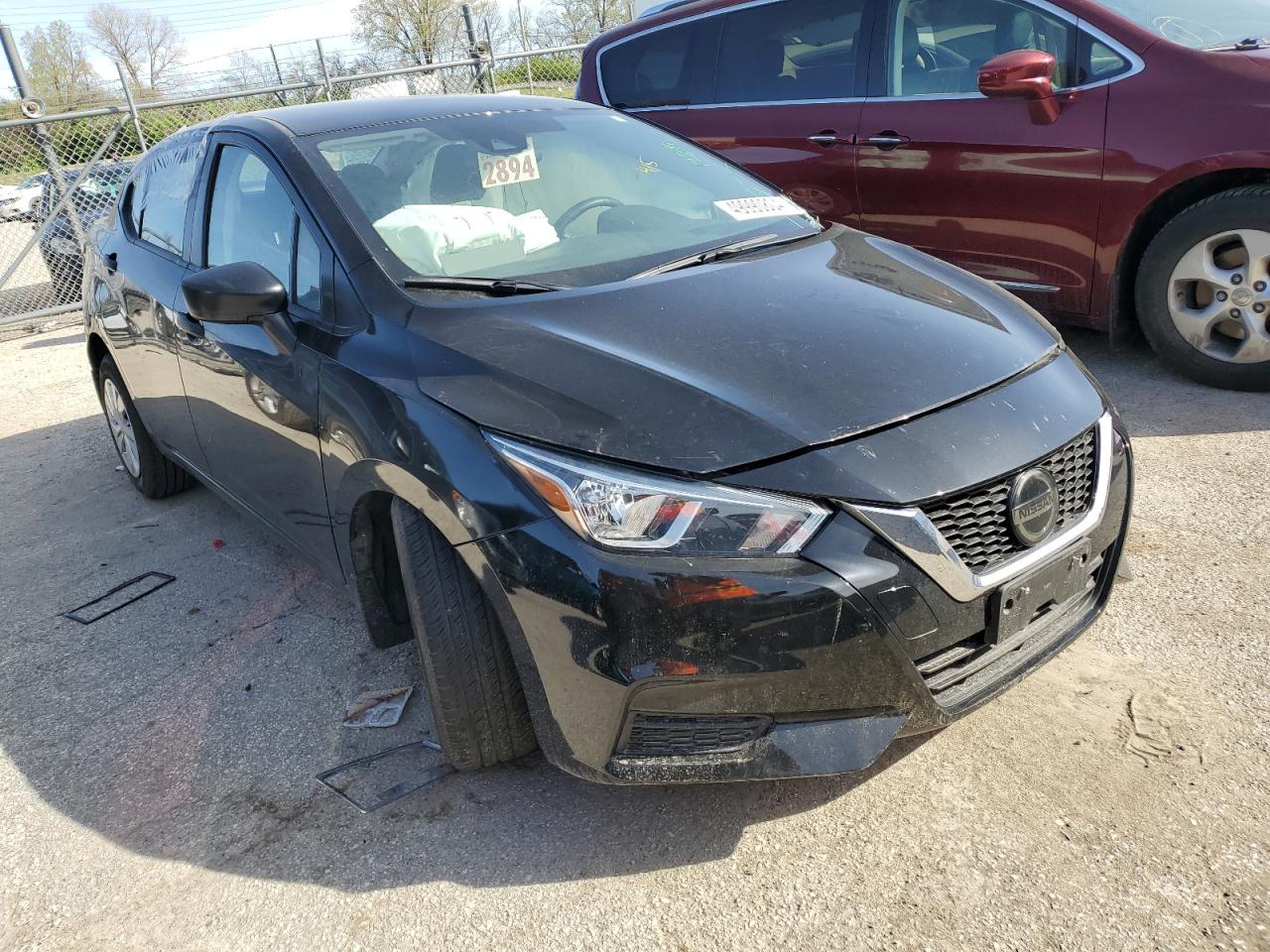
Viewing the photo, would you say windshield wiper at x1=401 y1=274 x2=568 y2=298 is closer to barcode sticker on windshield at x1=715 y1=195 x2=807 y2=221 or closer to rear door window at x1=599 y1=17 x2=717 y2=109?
barcode sticker on windshield at x1=715 y1=195 x2=807 y2=221

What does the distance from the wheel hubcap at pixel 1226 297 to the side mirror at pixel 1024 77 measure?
2.80 ft

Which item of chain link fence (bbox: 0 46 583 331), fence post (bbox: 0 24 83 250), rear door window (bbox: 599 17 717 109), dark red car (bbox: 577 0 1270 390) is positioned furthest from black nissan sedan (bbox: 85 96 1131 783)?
fence post (bbox: 0 24 83 250)

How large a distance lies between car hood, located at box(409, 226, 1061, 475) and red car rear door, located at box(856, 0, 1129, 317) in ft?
6.42

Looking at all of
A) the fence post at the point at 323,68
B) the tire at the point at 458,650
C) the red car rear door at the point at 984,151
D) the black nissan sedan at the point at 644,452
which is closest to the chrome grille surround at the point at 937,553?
the black nissan sedan at the point at 644,452

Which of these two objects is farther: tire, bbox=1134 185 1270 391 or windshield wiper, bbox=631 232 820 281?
tire, bbox=1134 185 1270 391

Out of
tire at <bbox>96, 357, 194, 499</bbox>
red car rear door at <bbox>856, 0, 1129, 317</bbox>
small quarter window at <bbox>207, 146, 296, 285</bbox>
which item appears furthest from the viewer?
tire at <bbox>96, 357, 194, 499</bbox>

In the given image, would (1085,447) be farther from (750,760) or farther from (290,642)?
(290,642)

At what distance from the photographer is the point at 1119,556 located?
243cm

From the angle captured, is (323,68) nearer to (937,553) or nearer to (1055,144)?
(1055,144)

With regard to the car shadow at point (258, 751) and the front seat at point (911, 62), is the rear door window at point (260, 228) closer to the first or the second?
the car shadow at point (258, 751)

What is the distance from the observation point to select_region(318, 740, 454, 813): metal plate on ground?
2502mm

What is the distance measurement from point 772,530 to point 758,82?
4.08 meters

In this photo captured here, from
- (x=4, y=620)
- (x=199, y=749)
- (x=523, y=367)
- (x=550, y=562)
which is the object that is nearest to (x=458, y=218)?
(x=523, y=367)

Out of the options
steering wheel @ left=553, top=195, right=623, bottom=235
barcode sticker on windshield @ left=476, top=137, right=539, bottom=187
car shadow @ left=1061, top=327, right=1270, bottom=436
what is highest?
barcode sticker on windshield @ left=476, top=137, right=539, bottom=187
